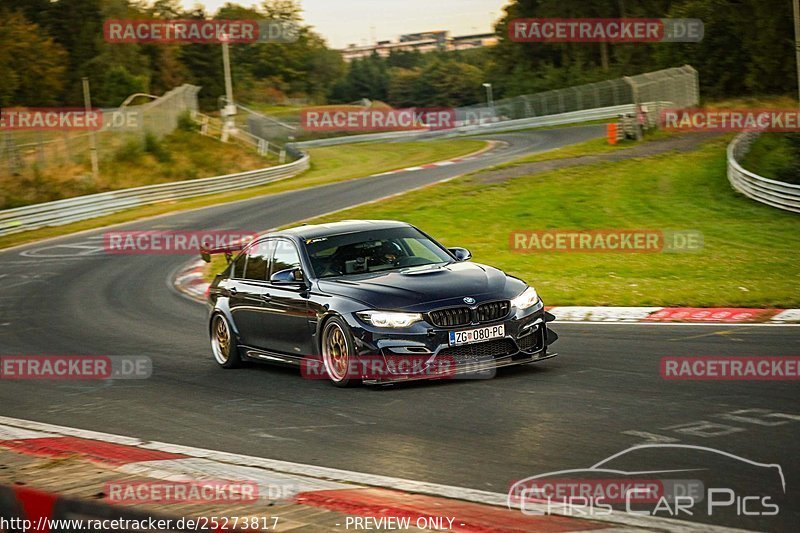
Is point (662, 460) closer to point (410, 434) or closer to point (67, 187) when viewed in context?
point (410, 434)

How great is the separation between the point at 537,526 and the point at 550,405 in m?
3.13

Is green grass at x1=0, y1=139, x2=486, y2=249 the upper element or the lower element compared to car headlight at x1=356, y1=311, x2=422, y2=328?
lower

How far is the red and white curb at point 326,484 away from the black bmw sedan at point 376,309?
217 cm

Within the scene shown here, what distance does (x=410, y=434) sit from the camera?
7656 millimetres

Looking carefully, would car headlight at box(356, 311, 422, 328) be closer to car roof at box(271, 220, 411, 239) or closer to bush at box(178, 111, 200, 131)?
car roof at box(271, 220, 411, 239)

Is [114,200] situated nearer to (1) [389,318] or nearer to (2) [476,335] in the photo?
(1) [389,318]

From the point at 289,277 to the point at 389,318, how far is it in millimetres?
1524

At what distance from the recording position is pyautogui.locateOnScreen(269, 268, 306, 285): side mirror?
10477mm

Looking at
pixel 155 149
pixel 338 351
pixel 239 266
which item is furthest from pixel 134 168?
pixel 338 351

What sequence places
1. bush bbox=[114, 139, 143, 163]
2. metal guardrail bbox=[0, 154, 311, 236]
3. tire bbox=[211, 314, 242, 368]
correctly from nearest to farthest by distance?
tire bbox=[211, 314, 242, 368], metal guardrail bbox=[0, 154, 311, 236], bush bbox=[114, 139, 143, 163]

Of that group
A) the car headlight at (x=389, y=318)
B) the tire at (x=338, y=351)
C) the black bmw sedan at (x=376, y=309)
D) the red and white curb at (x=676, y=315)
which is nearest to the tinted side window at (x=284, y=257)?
the black bmw sedan at (x=376, y=309)

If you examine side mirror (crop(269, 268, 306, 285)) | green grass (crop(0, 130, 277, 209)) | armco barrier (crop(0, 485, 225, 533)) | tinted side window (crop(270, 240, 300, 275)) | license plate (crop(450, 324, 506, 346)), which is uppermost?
armco barrier (crop(0, 485, 225, 533))

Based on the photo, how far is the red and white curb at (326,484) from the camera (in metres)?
5.15

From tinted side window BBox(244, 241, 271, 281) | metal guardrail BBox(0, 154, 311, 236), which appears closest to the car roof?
tinted side window BBox(244, 241, 271, 281)
